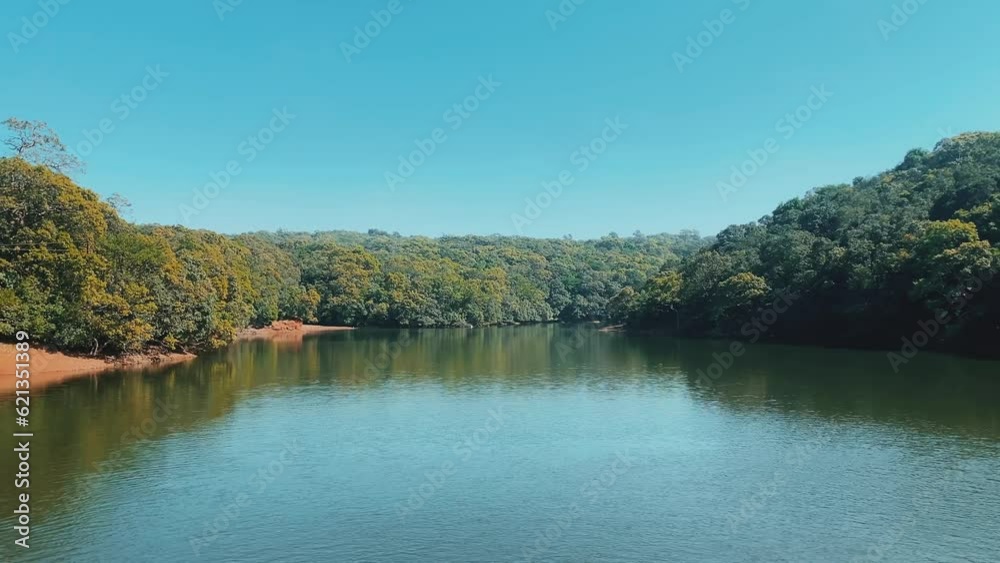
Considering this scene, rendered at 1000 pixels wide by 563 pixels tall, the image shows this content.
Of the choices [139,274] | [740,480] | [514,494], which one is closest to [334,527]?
[514,494]

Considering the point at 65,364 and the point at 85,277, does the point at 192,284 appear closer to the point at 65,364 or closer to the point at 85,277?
the point at 85,277

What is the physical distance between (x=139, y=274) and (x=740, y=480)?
1570 inches

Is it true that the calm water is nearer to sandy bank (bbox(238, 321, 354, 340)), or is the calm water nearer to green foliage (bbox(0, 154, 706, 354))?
green foliage (bbox(0, 154, 706, 354))

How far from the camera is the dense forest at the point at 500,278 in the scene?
129ft

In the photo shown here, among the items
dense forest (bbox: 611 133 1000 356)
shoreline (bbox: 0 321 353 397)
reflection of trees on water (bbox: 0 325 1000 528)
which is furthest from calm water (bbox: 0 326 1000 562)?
dense forest (bbox: 611 133 1000 356)

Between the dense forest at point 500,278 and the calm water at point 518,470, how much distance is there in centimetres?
798

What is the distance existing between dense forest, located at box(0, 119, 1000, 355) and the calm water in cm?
798

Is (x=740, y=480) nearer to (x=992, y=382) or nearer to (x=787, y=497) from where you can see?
(x=787, y=497)

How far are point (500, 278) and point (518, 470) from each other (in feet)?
334

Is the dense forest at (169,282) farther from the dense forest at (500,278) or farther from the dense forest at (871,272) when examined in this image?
the dense forest at (871,272)

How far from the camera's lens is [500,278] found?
400ft

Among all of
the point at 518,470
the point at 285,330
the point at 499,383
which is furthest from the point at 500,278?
the point at 518,470

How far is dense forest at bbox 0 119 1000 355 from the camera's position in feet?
129

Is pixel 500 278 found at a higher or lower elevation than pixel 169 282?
higher
